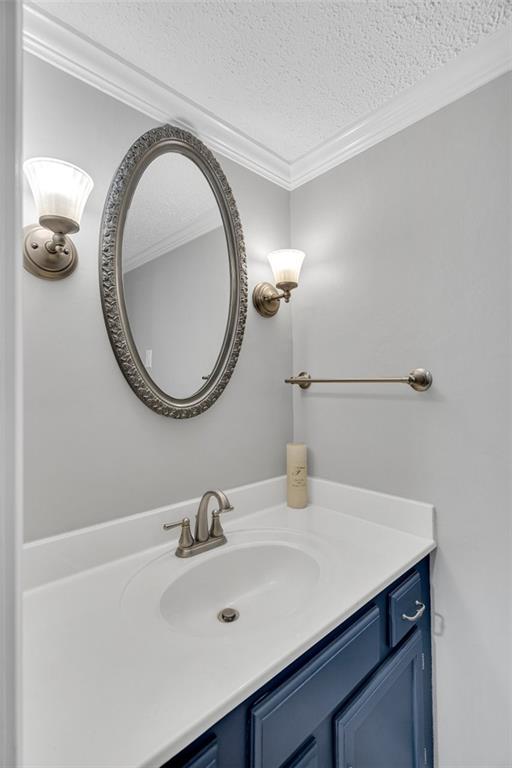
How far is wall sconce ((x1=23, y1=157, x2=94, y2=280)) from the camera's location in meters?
0.89

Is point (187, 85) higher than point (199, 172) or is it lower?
higher

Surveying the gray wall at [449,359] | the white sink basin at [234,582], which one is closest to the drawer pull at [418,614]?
the gray wall at [449,359]

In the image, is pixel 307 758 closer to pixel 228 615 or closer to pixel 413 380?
pixel 228 615

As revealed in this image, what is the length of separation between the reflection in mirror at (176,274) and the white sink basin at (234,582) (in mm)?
519

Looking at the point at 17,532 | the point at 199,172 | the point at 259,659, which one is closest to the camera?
the point at 17,532

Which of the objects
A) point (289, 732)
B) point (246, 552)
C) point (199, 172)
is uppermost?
point (199, 172)

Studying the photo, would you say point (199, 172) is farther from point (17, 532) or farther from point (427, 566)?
point (427, 566)

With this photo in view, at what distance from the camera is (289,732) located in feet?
2.41

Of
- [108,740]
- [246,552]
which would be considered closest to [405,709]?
[246,552]

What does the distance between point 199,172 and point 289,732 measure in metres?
1.55

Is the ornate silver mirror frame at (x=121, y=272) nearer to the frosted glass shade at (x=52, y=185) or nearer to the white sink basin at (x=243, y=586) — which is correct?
the frosted glass shade at (x=52, y=185)

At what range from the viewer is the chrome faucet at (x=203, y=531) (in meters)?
1.11

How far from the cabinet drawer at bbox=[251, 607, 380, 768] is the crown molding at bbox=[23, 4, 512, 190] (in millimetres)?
1523

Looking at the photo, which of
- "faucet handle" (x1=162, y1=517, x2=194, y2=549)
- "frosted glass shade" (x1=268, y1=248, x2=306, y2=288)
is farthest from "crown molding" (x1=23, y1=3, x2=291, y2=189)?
"faucet handle" (x1=162, y1=517, x2=194, y2=549)
